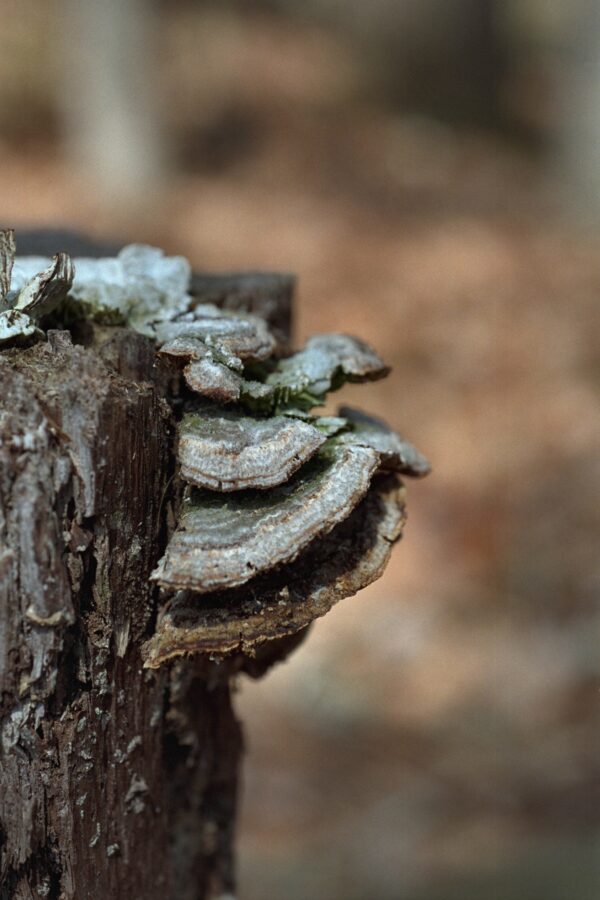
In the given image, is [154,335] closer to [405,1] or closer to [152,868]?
[152,868]

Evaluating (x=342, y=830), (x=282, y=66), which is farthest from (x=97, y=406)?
(x=282, y=66)

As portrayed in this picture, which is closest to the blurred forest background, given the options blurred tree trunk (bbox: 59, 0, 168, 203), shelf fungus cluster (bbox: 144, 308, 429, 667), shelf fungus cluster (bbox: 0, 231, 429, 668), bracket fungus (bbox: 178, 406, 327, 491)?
blurred tree trunk (bbox: 59, 0, 168, 203)

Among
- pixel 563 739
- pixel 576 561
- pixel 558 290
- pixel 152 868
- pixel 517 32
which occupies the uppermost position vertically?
pixel 517 32

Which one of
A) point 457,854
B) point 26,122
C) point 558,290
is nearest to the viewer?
point 457,854

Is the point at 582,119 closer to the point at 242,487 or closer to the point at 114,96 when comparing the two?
the point at 114,96

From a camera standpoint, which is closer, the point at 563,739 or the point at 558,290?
the point at 563,739

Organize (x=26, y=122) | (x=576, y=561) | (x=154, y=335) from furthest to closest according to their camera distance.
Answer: (x=26, y=122)
(x=576, y=561)
(x=154, y=335)

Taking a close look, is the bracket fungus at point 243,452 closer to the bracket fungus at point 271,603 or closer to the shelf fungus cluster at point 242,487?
the shelf fungus cluster at point 242,487
